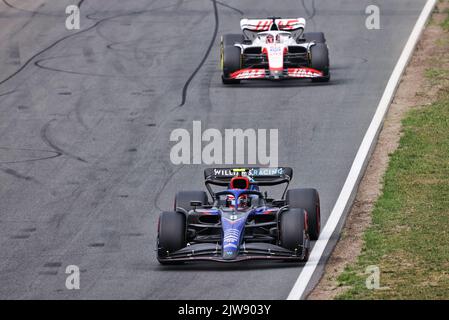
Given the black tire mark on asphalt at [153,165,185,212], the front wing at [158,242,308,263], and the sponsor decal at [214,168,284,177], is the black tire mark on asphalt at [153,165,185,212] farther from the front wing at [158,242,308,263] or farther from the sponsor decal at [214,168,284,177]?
the front wing at [158,242,308,263]

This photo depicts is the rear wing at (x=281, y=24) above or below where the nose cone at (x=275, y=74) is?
above

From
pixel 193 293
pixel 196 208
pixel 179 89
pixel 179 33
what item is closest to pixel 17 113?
pixel 179 89

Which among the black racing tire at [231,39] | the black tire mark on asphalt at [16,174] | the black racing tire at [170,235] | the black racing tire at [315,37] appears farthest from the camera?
the black racing tire at [231,39]

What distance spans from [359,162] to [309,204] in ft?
18.1

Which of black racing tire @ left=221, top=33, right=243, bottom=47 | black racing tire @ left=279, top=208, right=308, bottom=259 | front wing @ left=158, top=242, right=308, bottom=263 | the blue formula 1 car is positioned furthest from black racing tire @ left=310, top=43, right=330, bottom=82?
front wing @ left=158, top=242, right=308, bottom=263

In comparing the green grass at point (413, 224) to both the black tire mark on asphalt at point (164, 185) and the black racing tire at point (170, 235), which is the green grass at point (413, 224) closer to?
the black racing tire at point (170, 235)

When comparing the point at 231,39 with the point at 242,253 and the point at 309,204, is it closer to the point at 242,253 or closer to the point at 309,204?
the point at 309,204

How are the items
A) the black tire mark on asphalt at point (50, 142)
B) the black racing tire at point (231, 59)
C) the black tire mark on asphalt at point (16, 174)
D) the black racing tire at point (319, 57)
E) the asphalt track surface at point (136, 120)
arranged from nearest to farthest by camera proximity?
the asphalt track surface at point (136, 120) → the black tire mark on asphalt at point (16, 174) → the black tire mark on asphalt at point (50, 142) → the black racing tire at point (319, 57) → the black racing tire at point (231, 59)

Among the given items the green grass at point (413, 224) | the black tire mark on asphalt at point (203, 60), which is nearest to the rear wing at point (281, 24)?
the black tire mark on asphalt at point (203, 60)

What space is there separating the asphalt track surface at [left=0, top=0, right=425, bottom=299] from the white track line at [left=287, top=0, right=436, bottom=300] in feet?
0.58

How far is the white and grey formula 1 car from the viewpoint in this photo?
3138cm

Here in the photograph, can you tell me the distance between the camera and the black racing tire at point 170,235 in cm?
1962

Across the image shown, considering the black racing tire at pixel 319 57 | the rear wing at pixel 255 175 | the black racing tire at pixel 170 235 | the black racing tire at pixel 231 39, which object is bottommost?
the black racing tire at pixel 170 235

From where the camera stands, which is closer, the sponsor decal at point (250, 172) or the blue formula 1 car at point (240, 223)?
the blue formula 1 car at point (240, 223)
